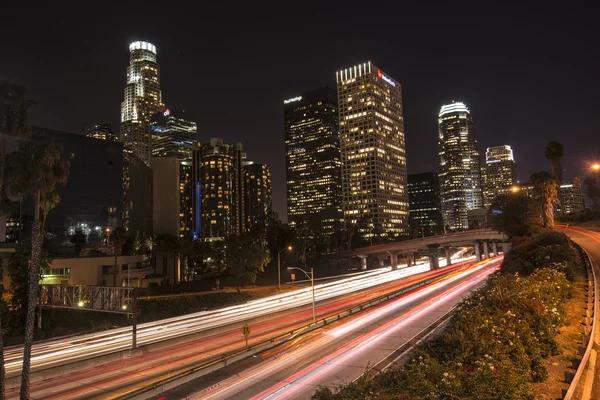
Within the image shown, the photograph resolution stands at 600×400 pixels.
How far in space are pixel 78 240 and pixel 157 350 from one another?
191ft

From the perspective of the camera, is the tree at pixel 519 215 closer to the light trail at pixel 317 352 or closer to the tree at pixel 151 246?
the light trail at pixel 317 352

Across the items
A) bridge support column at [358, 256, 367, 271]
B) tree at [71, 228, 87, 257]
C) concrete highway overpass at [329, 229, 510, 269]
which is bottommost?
bridge support column at [358, 256, 367, 271]

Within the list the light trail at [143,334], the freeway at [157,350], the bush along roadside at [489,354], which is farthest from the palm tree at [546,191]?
the bush along roadside at [489,354]

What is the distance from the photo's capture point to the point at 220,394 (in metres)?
20.2

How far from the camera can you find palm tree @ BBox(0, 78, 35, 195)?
24.0 metres

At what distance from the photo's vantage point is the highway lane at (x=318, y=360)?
20609 millimetres

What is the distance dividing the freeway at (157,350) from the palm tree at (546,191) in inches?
1278

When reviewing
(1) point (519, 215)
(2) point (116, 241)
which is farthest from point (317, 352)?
(2) point (116, 241)

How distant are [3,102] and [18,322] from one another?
3813cm

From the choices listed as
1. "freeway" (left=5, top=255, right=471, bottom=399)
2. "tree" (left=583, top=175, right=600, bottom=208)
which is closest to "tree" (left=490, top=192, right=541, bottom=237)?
"freeway" (left=5, top=255, right=471, bottom=399)

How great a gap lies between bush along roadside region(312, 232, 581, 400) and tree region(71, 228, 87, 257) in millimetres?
77533

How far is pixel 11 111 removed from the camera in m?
24.2

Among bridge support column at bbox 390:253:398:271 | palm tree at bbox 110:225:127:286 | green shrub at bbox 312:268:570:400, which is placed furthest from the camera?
bridge support column at bbox 390:253:398:271

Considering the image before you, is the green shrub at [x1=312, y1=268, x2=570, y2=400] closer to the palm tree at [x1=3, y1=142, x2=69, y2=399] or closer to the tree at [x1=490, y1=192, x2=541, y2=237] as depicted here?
the palm tree at [x1=3, y1=142, x2=69, y2=399]
